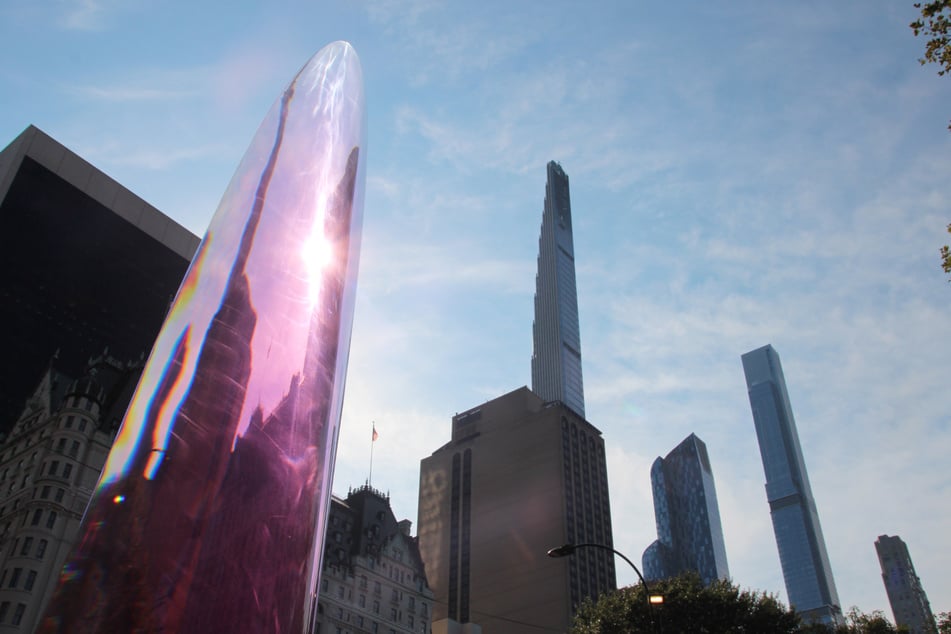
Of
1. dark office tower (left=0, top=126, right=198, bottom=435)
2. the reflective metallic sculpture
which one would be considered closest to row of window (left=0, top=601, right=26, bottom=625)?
dark office tower (left=0, top=126, right=198, bottom=435)

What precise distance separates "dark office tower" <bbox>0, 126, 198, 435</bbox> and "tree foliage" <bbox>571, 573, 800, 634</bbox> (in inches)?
1648

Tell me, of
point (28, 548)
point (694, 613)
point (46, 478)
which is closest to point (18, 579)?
point (28, 548)

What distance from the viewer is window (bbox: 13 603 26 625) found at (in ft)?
144

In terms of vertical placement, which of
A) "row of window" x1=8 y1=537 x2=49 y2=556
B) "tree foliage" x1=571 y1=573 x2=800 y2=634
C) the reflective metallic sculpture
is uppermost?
"row of window" x1=8 y1=537 x2=49 y2=556

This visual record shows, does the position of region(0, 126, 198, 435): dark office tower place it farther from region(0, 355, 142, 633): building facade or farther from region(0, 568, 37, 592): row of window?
region(0, 568, 37, 592): row of window

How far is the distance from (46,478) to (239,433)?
181ft

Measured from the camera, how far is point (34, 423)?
57.6 metres

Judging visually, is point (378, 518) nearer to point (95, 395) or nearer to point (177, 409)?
point (95, 395)

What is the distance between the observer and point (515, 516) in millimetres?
142000

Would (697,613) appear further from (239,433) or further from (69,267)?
(69,267)

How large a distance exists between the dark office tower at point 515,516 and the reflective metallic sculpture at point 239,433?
127 meters

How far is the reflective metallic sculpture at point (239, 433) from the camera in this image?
3.58 m

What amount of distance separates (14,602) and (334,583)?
75.3 ft

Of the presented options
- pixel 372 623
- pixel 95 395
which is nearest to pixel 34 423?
pixel 95 395
